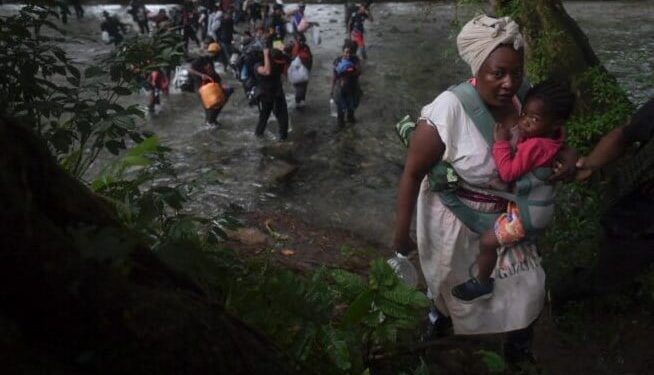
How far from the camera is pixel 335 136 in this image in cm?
945

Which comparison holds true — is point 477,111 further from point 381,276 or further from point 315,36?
point 315,36

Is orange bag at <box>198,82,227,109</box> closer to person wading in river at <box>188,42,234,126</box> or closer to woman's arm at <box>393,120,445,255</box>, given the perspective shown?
person wading in river at <box>188,42,234,126</box>

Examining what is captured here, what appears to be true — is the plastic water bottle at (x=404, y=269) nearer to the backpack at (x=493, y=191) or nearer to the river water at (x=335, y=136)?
the backpack at (x=493, y=191)

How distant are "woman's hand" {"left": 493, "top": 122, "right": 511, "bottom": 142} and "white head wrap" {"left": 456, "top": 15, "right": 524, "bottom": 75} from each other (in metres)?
0.27

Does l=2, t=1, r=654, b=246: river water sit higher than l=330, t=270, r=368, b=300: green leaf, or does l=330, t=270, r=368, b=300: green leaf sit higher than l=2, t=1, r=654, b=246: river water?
l=330, t=270, r=368, b=300: green leaf

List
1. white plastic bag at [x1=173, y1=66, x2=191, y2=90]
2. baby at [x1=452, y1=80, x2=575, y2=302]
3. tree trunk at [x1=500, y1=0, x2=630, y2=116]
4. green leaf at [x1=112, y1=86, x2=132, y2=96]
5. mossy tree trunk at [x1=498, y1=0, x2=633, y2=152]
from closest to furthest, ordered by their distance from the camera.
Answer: baby at [x1=452, y1=80, x2=575, y2=302], green leaf at [x1=112, y1=86, x2=132, y2=96], mossy tree trunk at [x1=498, y1=0, x2=633, y2=152], tree trunk at [x1=500, y1=0, x2=630, y2=116], white plastic bag at [x1=173, y1=66, x2=191, y2=90]

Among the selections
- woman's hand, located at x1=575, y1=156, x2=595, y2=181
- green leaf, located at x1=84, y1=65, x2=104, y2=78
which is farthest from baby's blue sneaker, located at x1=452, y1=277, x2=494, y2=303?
green leaf, located at x1=84, y1=65, x2=104, y2=78

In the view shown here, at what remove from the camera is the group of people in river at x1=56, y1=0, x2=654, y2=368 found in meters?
2.60

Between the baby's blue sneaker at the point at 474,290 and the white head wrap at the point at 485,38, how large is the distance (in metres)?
0.98

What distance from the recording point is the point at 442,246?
297 centimetres

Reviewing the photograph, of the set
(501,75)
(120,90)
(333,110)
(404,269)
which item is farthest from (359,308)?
(333,110)

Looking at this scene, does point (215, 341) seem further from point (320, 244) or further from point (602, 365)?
point (320, 244)

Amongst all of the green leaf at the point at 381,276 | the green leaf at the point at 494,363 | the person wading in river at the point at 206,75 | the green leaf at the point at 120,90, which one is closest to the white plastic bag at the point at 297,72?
the person wading in river at the point at 206,75

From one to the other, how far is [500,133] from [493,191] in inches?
10.4
